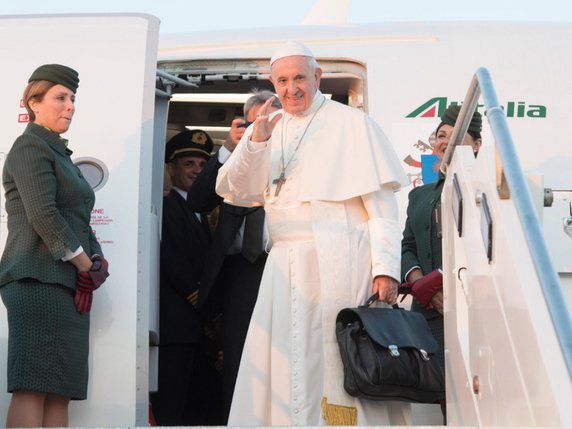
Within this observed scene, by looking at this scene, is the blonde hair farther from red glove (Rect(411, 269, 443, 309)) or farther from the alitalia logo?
the alitalia logo

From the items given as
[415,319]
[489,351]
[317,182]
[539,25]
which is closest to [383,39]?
[539,25]

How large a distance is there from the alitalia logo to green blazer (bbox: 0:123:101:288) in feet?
7.78

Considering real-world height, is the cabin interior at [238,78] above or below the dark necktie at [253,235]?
above

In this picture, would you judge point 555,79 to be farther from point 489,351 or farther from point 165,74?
point 489,351

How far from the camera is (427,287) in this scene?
19.4ft

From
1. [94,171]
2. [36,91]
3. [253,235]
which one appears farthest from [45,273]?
[253,235]

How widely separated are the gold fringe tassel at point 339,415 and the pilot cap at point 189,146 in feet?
8.90

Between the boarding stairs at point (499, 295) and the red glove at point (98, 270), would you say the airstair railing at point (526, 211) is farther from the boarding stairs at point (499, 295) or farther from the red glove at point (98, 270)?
the red glove at point (98, 270)

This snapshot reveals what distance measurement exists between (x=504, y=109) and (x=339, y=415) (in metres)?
2.62

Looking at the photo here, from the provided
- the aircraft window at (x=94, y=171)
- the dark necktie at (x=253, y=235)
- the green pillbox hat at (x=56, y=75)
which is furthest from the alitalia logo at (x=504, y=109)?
the green pillbox hat at (x=56, y=75)

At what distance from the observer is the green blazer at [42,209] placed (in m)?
5.50

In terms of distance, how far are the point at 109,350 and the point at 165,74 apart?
1921 millimetres

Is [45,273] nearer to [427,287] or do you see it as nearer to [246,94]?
[427,287]

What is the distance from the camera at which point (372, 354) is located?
530 cm
